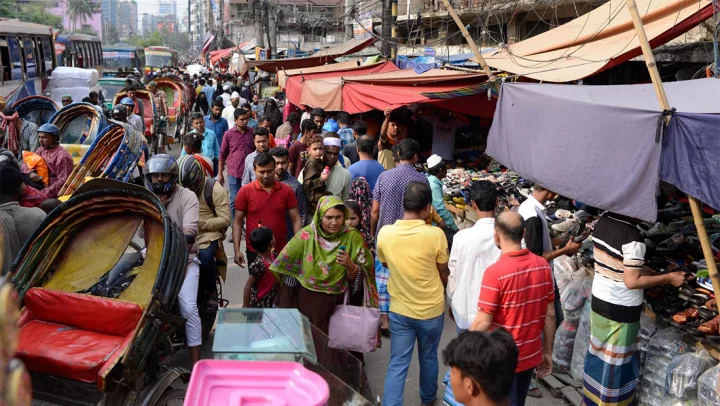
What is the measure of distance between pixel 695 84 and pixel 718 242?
4.29ft

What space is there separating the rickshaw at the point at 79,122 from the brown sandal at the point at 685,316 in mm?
8467

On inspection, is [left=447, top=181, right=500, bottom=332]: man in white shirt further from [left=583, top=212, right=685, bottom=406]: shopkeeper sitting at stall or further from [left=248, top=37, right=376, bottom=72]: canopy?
[left=248, top=37, right=376, bottom=72]: canopy

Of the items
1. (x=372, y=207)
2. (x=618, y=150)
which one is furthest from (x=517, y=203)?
(x=618, y=150)

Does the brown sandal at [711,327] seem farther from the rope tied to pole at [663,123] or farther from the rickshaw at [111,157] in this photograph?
the rickshaw at [111,157]

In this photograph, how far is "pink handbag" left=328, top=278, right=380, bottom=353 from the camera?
440 cm

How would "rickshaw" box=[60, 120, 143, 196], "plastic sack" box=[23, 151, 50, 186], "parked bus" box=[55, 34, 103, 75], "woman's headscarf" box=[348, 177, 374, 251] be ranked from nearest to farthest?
"woman's headscarf" box=[348, 177, 374, 251] < "plastic sack" box=[23, 151, 50, 186] < "rickshaw" box=[60, 120, 143, 196] < "parked bus" box=[55, 34, 103, 75]

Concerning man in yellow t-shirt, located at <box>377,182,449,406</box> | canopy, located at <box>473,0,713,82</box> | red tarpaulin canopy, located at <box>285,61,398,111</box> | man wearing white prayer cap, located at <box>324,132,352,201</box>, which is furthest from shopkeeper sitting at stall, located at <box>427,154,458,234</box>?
red tarpaulin canopy, located at <box>285,61,398,111</box>

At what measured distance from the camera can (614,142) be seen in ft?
14.0

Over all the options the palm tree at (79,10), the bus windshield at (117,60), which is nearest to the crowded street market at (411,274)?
the bus windshield at (117,60)

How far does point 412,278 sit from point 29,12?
7543 cm

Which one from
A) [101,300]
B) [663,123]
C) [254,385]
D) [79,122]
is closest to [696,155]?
[663,123]

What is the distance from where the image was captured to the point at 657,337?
183 inches

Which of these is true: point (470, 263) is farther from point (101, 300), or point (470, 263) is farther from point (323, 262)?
point (101, 300)

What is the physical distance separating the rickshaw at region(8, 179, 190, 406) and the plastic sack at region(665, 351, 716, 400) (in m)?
3.12
